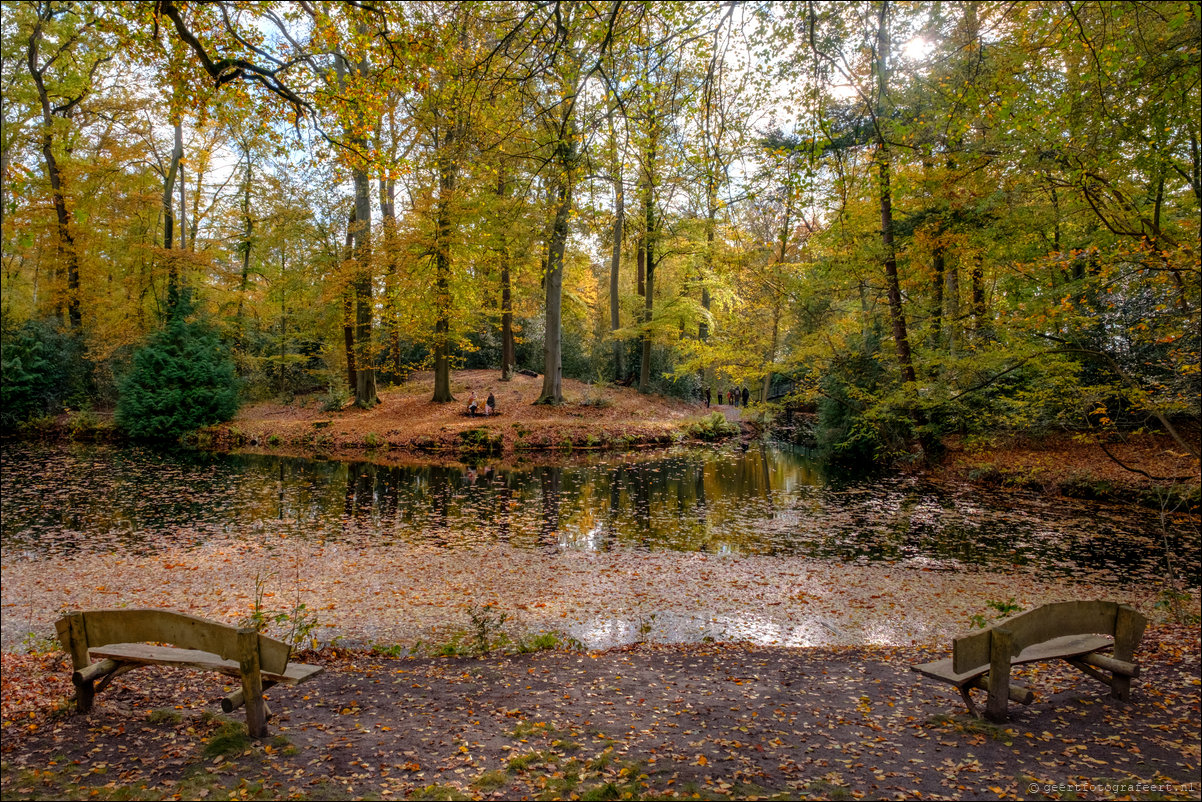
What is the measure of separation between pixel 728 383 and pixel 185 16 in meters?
37.5


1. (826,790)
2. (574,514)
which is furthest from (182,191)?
(826,790)

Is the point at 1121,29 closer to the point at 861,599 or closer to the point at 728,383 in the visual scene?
the point at 861,599

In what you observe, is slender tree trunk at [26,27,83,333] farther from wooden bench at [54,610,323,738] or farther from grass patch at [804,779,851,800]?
grass patch at [804,779,851,800]

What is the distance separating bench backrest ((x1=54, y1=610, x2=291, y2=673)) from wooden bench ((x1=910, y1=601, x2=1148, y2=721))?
167 inches

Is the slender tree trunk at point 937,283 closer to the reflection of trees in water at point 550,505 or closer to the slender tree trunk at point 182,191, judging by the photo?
the reflection of trees in water at point 550,505

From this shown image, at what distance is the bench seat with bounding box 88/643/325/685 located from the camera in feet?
12.8

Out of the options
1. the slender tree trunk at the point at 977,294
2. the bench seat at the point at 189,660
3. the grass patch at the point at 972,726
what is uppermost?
the slender tree trunk at the point at 977,294

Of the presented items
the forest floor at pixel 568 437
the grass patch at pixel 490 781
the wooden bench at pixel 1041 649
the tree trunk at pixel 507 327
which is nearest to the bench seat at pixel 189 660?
the grass patch at pixel 490 781

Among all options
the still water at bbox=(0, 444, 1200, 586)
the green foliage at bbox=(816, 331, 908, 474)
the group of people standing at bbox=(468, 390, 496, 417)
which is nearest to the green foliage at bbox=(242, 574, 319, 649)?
the still water at bbox=(0, 444, 1200, 586)

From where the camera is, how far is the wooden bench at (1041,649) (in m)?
3.99

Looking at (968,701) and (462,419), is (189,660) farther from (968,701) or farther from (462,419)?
(462,419)

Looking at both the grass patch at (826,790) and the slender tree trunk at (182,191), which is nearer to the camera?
the grass patch at (826,790)

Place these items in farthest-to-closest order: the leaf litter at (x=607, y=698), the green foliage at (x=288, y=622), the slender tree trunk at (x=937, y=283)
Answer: the slender tree trunk at (x=937, y=283), the green foliage at (x=288, y=622), the leaf litter at (x=607, y=698)

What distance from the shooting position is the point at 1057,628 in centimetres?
418
